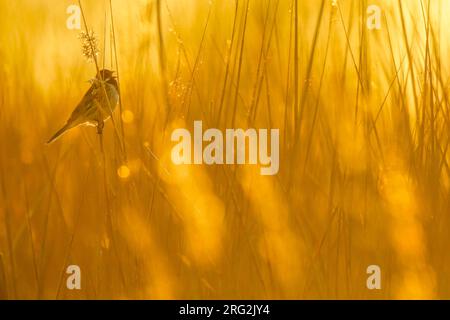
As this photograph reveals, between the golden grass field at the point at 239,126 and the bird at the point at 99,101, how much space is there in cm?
2

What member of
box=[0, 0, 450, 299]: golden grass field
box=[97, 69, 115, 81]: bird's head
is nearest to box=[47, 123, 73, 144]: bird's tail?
box=[0, 0, 450, 299]: golden grass field

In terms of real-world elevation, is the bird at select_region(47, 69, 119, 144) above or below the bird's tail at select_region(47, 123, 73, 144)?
above

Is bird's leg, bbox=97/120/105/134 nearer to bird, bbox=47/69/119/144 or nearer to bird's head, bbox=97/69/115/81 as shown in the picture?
bird, bbox=47/69/119/144

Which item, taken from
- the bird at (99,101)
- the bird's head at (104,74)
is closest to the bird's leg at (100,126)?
the bird at (99,101)

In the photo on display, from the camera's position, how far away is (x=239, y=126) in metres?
1.51

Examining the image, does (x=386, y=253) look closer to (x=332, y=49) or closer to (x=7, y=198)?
(x=332, y=49)

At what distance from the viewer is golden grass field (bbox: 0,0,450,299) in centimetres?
150

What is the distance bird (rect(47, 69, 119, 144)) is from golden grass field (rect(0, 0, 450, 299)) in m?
0.02

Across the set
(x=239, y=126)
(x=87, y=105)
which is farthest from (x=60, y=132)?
(x=239, y=126)

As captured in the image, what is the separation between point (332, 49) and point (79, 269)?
939 millimetres

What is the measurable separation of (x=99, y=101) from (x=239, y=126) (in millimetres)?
396

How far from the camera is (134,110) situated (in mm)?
1516

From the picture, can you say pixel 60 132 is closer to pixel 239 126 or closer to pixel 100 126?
pixel 100 126
